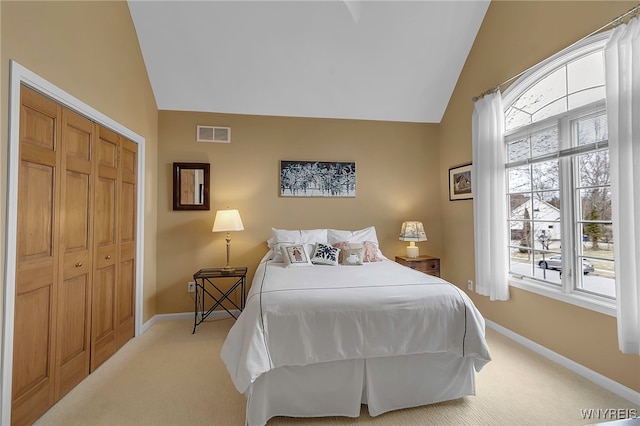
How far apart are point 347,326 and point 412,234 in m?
2.16

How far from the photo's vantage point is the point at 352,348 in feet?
5.58

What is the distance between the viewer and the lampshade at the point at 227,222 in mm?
3184

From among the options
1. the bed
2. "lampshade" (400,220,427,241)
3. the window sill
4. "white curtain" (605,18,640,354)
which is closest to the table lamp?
the bed

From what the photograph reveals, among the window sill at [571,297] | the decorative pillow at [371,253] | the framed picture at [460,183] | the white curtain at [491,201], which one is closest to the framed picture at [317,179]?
the decorative pillow at [371,253]

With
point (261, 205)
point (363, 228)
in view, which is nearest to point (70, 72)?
point (261, 205)

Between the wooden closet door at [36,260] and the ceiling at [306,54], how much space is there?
1626 mm

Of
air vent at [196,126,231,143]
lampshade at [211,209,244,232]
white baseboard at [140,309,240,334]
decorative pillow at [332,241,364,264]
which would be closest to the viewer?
decorative pillow at [332,241,364,264]

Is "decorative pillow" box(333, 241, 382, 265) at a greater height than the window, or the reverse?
the window

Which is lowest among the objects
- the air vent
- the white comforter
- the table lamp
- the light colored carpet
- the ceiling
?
the light colored carpet

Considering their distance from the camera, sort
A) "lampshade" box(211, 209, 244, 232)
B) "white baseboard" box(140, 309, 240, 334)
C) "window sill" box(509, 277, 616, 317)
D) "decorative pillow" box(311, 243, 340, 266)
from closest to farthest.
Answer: "window sill" box(509, 277, 616, 317) → "decorative pillow" box(311, 243, 340, 266) → "lampshade" box(211, 209, 244, 232) → "white baseboard" box(140, 309, 240, 334)

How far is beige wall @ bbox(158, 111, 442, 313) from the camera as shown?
3486 mm

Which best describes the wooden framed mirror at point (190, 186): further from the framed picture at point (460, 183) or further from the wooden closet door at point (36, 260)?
the framed picture at point (460, 183)

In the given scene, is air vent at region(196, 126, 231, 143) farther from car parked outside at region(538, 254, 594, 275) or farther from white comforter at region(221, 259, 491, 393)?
car parked outside at region(538, 254, 594, 275)

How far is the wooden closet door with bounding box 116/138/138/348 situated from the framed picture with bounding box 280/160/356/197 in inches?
64.4
